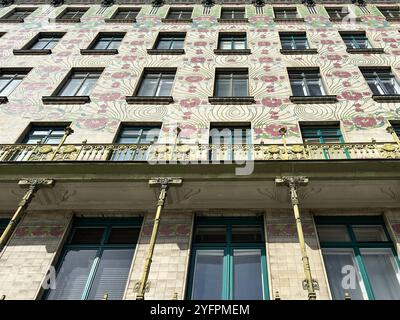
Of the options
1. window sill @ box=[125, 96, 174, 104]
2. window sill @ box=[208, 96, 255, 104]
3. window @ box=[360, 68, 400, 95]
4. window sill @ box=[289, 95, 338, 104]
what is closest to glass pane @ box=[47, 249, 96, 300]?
window sill @ box=[125, 96, 174, 104]

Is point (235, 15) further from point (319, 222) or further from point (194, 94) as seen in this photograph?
point (319, 222)

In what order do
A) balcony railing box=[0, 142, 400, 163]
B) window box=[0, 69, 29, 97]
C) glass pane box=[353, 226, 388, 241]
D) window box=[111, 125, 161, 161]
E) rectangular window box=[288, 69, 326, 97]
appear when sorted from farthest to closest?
window box=[0, 69, 29, 97] < rectangular window box=[288, 69, 326, 97] < window box=[111, 125, 161, 161] < balcony railing box=[0, 142, 400, 163] < glass pane box=[353, 226, 388, 241]

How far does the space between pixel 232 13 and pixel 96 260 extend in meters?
17.8

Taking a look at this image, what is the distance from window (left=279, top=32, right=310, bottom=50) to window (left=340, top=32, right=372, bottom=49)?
2018 mm

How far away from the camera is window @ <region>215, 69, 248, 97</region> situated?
48.4ft

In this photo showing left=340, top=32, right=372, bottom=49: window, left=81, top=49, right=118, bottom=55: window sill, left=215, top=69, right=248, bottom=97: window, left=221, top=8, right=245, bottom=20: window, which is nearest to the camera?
left=215, top=69, right=248, bottom=97: window

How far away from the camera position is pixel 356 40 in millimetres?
18016

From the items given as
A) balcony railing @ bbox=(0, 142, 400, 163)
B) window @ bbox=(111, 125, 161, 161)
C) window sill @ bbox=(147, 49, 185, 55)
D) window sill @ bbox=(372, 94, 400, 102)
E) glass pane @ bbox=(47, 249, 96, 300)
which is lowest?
glass pane @ bbox=(47, 249, 96, 300)

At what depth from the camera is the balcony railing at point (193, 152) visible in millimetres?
9828

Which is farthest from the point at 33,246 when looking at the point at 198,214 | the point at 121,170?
the point at 198,214

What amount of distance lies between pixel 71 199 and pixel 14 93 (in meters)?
7.33

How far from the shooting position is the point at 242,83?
15.4m

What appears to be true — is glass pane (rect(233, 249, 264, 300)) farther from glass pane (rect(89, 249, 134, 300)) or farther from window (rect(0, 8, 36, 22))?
window (rect(0, 8, 36, 22))

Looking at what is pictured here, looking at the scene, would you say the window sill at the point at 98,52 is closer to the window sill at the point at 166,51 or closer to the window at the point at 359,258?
the window sill at the point at 166,51
